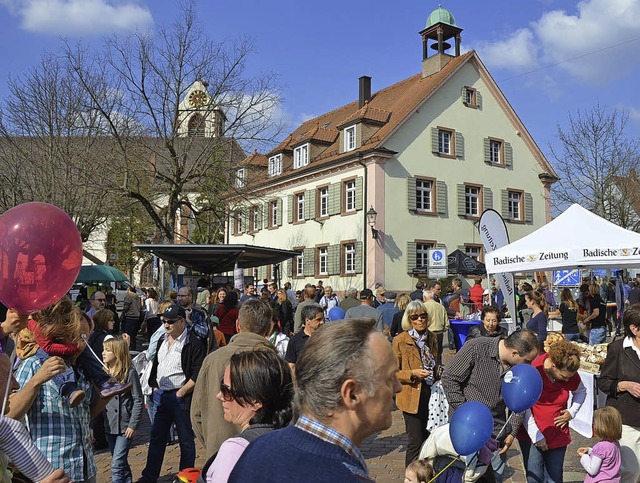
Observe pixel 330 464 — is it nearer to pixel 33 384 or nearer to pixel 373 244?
pixel 33 384

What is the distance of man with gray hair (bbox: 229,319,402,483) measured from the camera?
1.66 m

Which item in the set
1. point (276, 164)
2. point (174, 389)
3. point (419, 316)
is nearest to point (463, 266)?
point (276, 164)

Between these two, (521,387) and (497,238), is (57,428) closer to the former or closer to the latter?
(521,387)

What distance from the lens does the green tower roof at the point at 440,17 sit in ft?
116

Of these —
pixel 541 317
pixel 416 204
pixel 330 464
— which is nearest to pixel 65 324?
pixel 330 464

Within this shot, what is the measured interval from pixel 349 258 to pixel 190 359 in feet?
84.4

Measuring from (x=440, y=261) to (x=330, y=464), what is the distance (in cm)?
2093

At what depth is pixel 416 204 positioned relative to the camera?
103ft

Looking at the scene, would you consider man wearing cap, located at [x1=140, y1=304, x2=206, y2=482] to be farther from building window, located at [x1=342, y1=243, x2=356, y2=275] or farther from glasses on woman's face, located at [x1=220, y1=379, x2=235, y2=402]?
building window, located at [x1=342, y1=243, x2=356, y2=275]

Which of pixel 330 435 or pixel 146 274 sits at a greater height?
pixel 146 274

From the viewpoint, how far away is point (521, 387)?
430 cm

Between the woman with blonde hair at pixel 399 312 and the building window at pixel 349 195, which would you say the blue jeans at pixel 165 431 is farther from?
the building window at pixel 349 195

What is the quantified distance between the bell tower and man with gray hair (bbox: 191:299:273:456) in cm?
3209

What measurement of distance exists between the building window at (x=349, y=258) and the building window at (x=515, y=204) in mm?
9398
